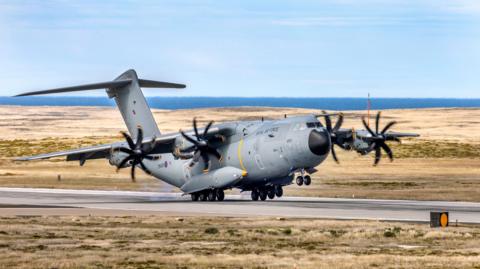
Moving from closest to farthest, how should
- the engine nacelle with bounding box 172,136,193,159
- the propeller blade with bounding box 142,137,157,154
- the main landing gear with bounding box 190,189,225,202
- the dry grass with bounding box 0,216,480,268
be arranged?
1. the dry grass with bounding box 0,216,480,268
2. the propeller blade with bounding box 142,137,157,154
3. the engine nacelle with bounding box 172,136,193,159
4. the main landing gear with bounding box 190,189,225,202

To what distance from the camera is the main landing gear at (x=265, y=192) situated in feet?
191

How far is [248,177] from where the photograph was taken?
56500mm

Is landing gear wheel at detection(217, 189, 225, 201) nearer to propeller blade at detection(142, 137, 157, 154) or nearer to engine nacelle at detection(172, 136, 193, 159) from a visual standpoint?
engine nacelle at detection(172, 136, 193, 159)

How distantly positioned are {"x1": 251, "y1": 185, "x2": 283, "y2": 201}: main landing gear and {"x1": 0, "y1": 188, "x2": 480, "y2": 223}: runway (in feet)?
1.50

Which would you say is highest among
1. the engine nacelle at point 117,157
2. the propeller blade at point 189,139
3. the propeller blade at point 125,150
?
the propeller blade at point 189,139

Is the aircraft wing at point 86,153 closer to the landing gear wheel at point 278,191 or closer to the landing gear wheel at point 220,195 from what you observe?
the landing gear wheel at point 220,195

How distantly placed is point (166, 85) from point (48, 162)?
35.5 m

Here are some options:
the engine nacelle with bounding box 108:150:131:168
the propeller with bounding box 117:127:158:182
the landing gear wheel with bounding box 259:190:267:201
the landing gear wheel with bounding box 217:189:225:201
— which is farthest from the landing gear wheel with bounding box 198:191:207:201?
the propeller with bounding box 117:127:158:182

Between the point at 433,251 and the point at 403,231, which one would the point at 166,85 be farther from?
the point at 433,251

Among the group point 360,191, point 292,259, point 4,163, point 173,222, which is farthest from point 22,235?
point 4,163

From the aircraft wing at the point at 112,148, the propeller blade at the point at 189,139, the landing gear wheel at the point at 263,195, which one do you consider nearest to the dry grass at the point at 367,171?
the landing gear wheel at the point at 263,195

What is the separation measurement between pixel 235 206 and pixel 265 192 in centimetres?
532

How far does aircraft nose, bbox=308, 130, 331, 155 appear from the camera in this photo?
5225 cm

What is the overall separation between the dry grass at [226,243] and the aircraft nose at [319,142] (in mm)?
9527
